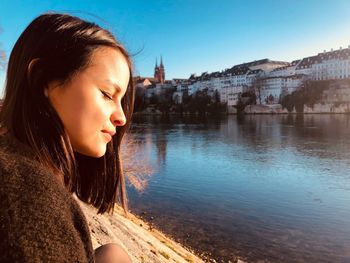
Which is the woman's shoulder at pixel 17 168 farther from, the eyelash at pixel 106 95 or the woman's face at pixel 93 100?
the eyelash at pixel 106 95

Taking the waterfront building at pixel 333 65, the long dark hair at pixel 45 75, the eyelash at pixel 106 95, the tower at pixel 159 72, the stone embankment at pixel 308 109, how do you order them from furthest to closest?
the tower at pixel 159 72 < the waterfront building at pixel 333 65 < the stone embankment at pixel 308 109 < the eyelash at pixel 106 95 < the long dark hair at pixel 45 75

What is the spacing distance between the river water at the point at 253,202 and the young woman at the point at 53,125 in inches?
283

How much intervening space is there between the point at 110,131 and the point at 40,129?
0.22 metres

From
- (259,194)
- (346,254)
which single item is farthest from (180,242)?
(259,194)

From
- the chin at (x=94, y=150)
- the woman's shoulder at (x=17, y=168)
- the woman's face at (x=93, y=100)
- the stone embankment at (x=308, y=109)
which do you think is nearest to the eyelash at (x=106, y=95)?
the woman's face at (x=93, y=100)

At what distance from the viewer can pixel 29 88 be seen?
3.33 ft

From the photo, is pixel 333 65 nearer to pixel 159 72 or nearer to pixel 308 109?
pixel 308 109

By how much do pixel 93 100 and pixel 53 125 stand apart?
13cm

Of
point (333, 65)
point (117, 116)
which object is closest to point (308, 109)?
point (333, 65)

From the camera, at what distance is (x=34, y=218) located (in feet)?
2.32

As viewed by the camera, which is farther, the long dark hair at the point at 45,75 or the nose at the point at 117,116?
the nose at the point at 117,116

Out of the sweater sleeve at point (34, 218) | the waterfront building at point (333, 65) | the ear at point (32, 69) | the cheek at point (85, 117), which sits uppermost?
the waterfront building at point (333, 65)

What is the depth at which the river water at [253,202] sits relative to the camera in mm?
8391

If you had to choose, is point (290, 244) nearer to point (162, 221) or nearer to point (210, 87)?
point (162, 221)
